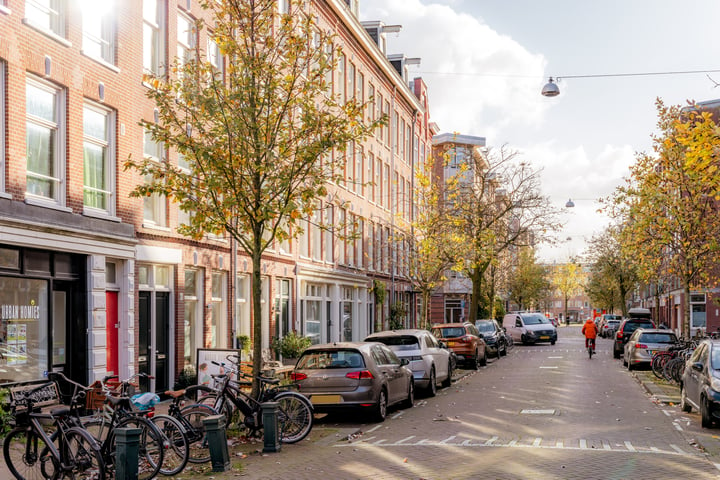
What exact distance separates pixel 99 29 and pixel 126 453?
1116 centimetres

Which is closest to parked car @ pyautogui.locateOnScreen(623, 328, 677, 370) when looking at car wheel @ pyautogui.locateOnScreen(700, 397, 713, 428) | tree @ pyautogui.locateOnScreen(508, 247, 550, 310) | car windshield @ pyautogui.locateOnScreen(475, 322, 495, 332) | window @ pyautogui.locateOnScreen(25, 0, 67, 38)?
car windshield @ pyautogui.locateOnScreen(475, 322, 495, 332)

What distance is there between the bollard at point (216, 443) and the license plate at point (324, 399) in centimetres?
464

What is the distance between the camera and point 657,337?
28.4 metres

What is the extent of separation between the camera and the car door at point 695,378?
47.9 feet

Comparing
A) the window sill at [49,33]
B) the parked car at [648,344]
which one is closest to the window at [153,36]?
the window sill at [49,33]

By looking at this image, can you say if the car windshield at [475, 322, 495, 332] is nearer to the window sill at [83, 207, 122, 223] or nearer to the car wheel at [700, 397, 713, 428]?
the window sill at [83, 207, 122, 223]

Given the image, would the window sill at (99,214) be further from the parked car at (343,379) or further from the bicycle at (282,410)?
the bicycle at (282,410)

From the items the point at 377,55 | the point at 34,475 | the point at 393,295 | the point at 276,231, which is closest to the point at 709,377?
the point at 276,231

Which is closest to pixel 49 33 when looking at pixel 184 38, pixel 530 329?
pixel 184 38

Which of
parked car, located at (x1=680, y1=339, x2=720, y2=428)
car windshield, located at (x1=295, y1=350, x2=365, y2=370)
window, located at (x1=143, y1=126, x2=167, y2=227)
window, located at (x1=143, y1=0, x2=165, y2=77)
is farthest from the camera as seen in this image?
window, located at (x1=143, y1=0, x2=165, y2=77)

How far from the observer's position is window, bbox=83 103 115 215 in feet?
55.2

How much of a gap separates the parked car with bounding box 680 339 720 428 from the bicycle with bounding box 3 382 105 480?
373 inches

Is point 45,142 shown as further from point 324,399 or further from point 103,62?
point 324,399

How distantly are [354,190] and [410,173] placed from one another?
41.7 ft
